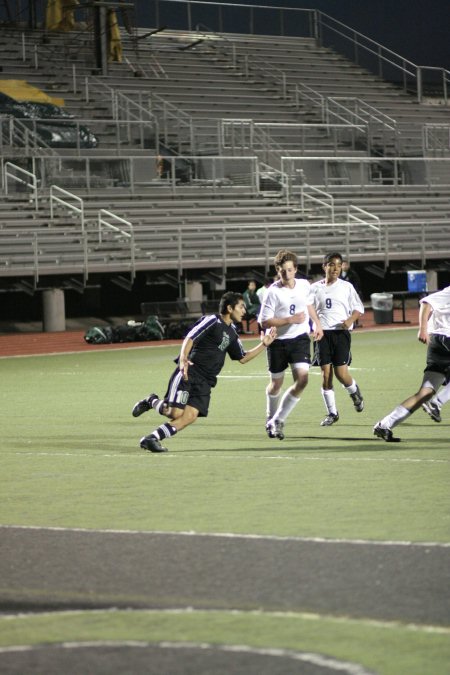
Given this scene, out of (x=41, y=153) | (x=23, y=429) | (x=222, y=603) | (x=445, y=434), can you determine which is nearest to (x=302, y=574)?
(x=222, y=603)

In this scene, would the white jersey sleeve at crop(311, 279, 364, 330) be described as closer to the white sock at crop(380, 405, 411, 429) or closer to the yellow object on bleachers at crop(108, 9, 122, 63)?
the white sock at crop(380, 405, 411, 429)

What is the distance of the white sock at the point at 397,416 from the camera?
1228cm

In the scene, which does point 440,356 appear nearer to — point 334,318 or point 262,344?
point 262,344

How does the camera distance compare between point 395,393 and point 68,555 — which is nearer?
point 68,555

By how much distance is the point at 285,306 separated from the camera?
45.1ft

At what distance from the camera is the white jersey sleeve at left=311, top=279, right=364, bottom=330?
15.3 metres

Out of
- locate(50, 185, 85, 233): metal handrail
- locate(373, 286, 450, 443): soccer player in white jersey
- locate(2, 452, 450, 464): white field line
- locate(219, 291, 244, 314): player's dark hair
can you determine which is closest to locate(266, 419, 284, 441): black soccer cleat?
locate(2, 452, 450, 464): white field line

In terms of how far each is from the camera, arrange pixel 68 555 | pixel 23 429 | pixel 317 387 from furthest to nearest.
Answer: pixel 317 387 → pixel 23 429 → pixel 68 555

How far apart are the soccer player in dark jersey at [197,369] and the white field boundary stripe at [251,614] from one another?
5786 millimetres

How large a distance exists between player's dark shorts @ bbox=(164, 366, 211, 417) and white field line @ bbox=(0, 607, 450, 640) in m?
5.81

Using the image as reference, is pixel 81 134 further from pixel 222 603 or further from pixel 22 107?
pixel 222 603

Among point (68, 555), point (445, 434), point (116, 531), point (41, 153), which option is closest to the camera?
point (68, 555)

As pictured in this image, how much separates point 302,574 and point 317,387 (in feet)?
40.4

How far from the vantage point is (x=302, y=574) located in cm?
725
